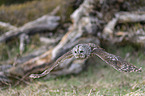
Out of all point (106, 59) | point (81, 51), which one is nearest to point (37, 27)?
point (81, 51)

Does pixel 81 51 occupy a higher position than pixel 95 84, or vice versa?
pixel 81 51

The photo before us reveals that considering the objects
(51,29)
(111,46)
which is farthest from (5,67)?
(111,46)

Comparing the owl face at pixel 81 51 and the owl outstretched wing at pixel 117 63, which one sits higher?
the owl face at pixel 81 51

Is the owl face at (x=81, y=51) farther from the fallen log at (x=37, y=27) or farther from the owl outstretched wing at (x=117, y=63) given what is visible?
the fallen log at (x=37, y=27)

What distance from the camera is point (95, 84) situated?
2611 mm

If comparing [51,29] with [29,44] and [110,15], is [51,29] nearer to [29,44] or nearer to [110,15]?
[29,44]

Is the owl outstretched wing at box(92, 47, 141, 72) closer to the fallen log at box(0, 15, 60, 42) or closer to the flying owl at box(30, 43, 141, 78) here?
the flying owl at box(30, 43, 141, 78)

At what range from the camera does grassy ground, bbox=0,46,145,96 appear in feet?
7.11

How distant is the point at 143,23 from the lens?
159 inches

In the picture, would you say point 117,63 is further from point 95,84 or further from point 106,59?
point 95,84

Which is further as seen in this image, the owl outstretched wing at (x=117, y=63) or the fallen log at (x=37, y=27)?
the fallen log at (x=37, y=27)

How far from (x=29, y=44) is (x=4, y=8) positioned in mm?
1287

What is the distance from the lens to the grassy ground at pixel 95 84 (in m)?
2.17

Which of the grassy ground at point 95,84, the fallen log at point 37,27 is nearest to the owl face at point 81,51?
the grassy ground at point 95,84
